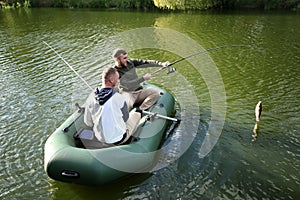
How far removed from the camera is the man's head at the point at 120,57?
19.1 feet

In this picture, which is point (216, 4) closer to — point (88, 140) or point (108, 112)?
point (88, 140)

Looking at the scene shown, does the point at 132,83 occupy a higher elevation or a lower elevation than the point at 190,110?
higher

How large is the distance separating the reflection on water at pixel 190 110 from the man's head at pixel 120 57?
173 centimetres

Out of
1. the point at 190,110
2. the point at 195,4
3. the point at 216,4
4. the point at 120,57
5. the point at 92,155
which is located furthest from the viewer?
the point at 216,4

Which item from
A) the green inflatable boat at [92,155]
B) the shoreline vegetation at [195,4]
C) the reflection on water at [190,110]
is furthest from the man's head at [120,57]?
the shoreline vegetation at [195,4]

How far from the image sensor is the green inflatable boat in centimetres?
422

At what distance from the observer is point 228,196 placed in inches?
179

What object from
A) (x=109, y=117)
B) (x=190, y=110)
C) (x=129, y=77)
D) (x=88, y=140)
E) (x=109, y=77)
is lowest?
(x=190, y=110)

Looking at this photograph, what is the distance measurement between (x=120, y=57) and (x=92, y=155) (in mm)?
2214

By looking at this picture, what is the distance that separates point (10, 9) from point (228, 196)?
28.7 metres

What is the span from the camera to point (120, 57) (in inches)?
230

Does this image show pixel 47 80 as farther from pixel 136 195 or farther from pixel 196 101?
pixel 136 195

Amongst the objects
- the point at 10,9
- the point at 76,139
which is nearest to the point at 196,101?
the point at 76,139


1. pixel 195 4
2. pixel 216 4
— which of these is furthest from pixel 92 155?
pixel 216 4
